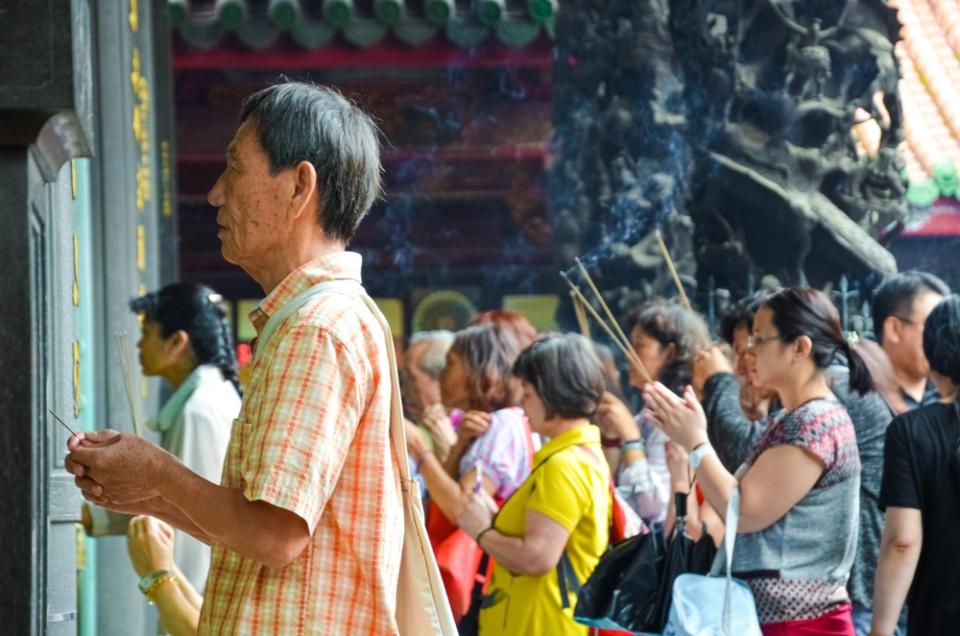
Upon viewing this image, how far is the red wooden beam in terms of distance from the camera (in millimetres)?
10672

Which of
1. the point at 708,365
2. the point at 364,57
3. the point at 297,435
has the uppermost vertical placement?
the point at 364,57

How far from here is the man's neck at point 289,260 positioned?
6.73 ft

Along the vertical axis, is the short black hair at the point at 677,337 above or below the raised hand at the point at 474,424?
above

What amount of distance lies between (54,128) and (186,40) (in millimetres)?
8486

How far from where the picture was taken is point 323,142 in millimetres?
2045

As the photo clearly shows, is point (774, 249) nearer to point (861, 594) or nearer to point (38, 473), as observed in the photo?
point (861, 594)

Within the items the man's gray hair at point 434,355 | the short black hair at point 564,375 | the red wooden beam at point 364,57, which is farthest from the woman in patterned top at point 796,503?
the red wooden beam at point 364,57

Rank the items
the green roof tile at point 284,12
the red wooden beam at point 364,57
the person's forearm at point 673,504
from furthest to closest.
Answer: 1. the red wooden beam at point 364,57
2. the green roof tile at point 284,12
3. the person's forearm at point 673,504

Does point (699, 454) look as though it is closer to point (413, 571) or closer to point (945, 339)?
point (945, 339)

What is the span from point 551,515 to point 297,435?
7.04 feet

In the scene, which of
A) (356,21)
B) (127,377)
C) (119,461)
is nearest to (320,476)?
(119,461)

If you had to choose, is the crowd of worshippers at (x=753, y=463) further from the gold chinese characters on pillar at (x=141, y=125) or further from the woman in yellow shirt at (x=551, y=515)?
the gold chinese characters on pillar at (x=141, y=125)

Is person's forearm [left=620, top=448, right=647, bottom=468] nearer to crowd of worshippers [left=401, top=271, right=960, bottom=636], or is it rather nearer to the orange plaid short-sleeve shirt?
crowd of worshippers [left=401, top=271, right=960, bottom=636]

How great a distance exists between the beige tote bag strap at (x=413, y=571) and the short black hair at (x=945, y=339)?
A: 1.96 metres
